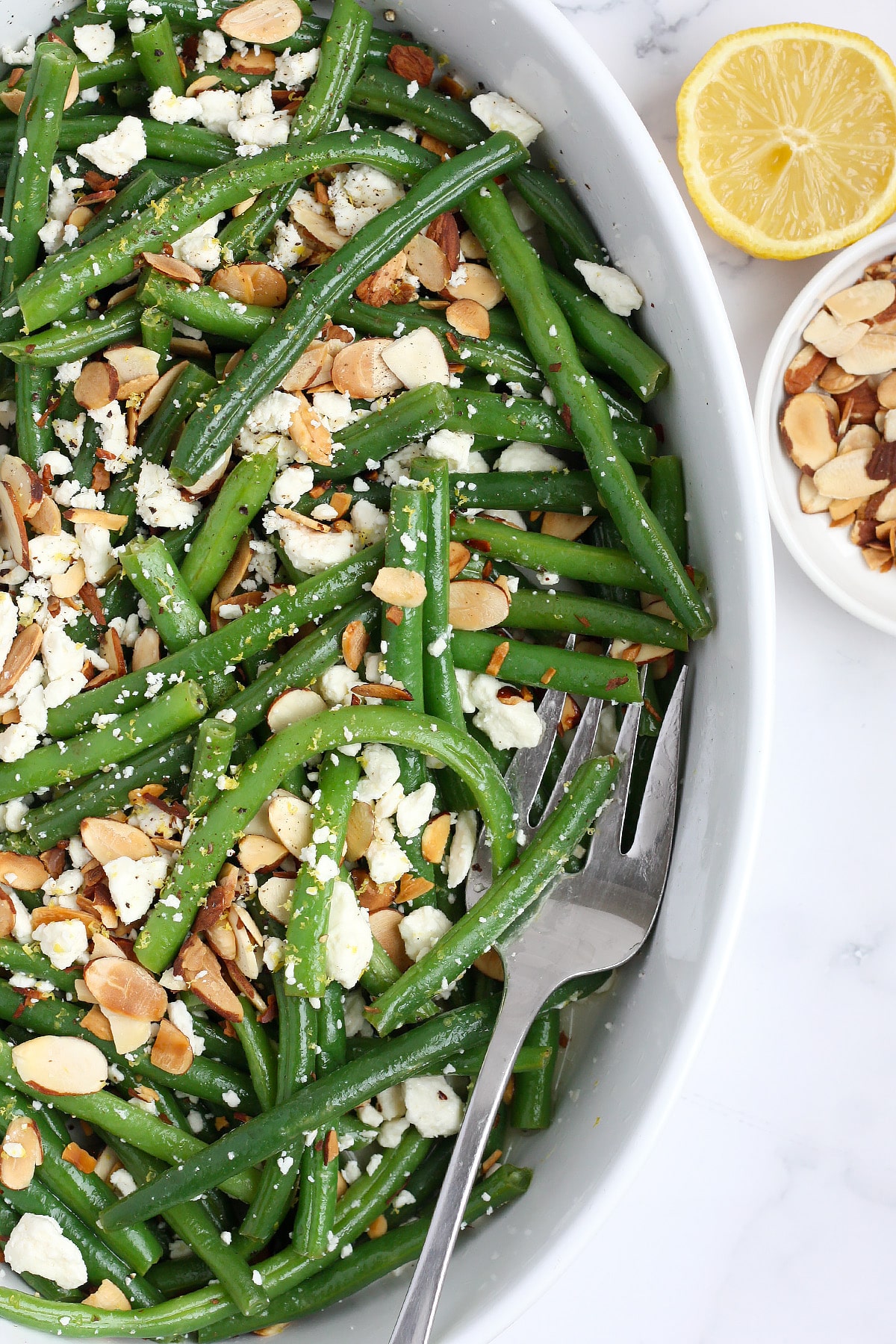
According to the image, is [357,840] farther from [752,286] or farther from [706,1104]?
[752,286]

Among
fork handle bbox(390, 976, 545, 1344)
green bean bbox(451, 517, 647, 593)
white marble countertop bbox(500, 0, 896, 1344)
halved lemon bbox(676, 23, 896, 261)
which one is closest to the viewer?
fork handle bbox(390, 976, 545, 1344)

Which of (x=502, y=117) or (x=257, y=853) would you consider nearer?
(x=257, y=853)

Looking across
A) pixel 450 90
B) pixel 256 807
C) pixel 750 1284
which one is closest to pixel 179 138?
pixel 450 90

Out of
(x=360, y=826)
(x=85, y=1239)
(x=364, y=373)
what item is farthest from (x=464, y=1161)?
(x=364, y=373)

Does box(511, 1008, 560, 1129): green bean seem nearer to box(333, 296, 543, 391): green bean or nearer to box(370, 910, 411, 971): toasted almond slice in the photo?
box(370, 910, 411, 971): toasted almond slice

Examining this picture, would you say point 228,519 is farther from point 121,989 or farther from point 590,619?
point 121,989

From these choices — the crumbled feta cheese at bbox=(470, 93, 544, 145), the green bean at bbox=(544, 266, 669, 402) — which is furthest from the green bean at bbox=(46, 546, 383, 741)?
the crumbled feta cheese at bbox=(470, 93, 544, 145)
